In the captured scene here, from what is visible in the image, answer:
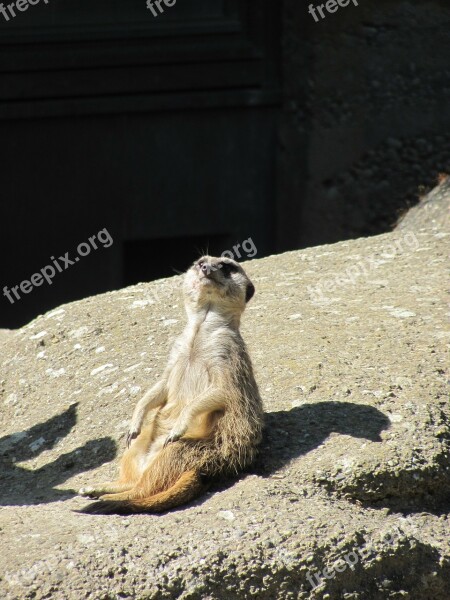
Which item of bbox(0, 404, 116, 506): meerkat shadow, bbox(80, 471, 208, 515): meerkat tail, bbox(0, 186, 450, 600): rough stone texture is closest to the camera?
bbox(0, 186, 450, 600): rough stone texture

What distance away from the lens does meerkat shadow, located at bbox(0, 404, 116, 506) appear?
3.35 metres

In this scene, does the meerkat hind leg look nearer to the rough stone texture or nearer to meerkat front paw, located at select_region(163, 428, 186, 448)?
the rough stone texture

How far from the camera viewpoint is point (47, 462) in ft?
11.9

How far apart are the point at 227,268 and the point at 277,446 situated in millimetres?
592

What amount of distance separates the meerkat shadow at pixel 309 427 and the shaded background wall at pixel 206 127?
4.03m

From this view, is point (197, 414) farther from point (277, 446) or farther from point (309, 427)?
point (309, 427)

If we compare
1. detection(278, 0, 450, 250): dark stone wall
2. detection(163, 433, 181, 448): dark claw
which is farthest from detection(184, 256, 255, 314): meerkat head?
detection(278, 0, 450, 250): dark stone wall

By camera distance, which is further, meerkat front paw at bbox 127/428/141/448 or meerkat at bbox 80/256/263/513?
meerkat front paw at bbox 127/428/141/448

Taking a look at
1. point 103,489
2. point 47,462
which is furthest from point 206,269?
point 47,462

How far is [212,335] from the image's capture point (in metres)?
3.29

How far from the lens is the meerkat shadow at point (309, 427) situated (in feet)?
10.6

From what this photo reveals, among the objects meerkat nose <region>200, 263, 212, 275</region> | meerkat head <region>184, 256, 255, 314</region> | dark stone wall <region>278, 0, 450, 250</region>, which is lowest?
dark stone wall <region>278, 0, 450, 250</region>

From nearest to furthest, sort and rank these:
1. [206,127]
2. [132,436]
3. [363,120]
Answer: [132,436] → [206,127] → [363,120]

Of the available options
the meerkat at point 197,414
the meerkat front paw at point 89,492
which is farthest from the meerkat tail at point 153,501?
the meerkat front paw at point 89,492
